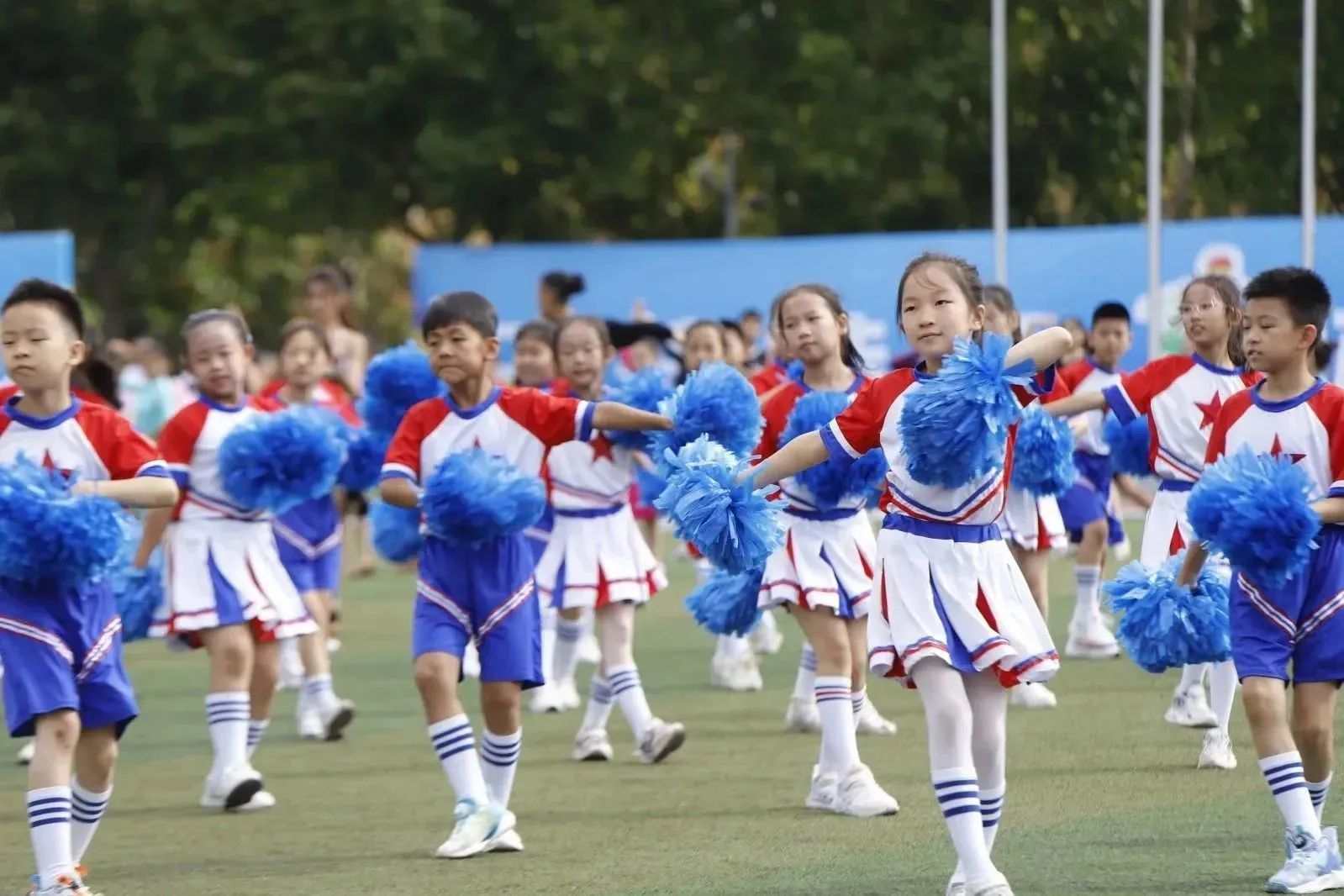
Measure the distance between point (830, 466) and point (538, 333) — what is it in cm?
282

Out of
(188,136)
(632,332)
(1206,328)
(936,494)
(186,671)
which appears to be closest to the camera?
(936,494)

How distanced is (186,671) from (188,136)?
15690mm

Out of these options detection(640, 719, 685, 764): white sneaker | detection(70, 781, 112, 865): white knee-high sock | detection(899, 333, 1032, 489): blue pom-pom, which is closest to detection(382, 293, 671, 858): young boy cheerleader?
detection(70, 781, 112, 865): white knee-high sock

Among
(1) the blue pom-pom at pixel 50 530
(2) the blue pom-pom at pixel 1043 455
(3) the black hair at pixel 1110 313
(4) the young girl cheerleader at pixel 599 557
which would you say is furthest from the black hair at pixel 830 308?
(3) the black hair at pixel 1110 313

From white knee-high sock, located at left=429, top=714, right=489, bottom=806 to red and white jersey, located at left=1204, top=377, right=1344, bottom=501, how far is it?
251 cm

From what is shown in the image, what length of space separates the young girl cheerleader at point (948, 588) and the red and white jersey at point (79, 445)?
75.7 inches

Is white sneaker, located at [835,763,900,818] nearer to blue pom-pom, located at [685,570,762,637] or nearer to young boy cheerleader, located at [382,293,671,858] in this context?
blue pom-pom, located at [685,570,762,637]

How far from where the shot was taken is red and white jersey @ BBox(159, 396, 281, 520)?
330 inches

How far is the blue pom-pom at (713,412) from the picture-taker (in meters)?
7.06

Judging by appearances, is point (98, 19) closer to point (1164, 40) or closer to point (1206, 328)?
point (1164, 40)

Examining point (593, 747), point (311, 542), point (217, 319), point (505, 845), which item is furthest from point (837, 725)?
point (311, 542)

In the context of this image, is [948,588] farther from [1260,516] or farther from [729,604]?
[729,604]

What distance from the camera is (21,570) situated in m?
6.20

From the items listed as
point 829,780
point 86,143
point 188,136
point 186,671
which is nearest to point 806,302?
point 829,780
